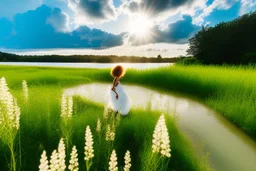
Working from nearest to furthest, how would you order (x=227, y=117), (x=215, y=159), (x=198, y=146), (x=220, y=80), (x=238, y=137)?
(x=215, y=159) < (x=198, y=146) < (x=238, y=137) < (x=227, y=117) < (x=220, y=80)

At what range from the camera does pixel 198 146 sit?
260 inches

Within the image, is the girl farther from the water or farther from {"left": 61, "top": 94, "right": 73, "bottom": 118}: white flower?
{"left": 61, "top": 94, "right": 73, "bottom": 118}: white flower

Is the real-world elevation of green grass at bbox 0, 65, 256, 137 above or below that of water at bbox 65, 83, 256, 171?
above

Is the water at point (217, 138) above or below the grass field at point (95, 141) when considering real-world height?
below

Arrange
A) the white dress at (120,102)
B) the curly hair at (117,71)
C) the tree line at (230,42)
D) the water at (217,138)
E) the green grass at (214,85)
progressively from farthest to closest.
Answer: the tree line at (230,42)
the green grass at (214,85)
the curly hair at (117,71)
the white dress at (120,102)
the water at (217,138)

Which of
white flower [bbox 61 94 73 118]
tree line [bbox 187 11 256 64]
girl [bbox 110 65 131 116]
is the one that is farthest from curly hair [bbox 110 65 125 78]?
tree line [bbox 187 11 256 64]

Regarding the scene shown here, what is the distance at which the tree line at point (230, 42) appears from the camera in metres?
33.8

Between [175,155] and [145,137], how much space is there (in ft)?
2.50

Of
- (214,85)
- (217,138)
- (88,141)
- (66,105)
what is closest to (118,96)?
(217,138)

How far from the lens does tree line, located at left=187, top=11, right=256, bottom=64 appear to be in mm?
33844

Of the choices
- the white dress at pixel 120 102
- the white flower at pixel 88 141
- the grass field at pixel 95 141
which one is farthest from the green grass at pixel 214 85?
the white flower at pixel 88 141

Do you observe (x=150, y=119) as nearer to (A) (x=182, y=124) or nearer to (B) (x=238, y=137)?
(A) (x=182, y=124)

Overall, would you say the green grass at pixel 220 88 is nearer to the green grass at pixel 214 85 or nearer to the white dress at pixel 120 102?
the green grass at pixel 214 85

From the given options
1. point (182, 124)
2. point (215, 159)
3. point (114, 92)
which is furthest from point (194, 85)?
point (215, 159)
